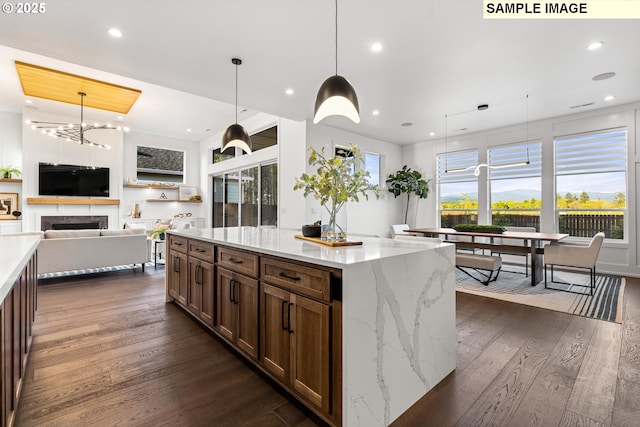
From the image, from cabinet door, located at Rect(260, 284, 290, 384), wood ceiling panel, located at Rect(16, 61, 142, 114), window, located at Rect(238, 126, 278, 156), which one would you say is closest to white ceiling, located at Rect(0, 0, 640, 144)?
wood ceiling panel, located at Rect(16, 61, 142, 114)

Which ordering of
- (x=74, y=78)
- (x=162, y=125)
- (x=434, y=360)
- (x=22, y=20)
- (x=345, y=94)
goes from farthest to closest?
(x=162, y=125)
(x=74, y=78)
(x=22, y=20)
(x=345, y=94)
(x=434, y=360)

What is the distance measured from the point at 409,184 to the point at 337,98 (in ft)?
18.5

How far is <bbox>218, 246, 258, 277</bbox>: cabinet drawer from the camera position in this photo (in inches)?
77.0

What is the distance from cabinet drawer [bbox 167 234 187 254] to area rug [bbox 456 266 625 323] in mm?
3549

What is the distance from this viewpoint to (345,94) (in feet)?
6.59

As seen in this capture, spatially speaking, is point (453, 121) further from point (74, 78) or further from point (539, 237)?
point (74, 78)

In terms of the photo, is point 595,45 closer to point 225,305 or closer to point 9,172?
point 225,305

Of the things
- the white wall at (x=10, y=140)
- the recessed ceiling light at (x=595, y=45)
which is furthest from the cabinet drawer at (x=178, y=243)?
the white wall at (x=10, y=140)

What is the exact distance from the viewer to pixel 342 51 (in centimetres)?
324

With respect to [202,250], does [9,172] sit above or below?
above

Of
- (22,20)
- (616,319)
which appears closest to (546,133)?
(616,319)

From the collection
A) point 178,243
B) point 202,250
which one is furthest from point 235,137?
point 202,250

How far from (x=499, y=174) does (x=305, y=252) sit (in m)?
6.36

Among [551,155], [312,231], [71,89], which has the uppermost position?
[71,89]
